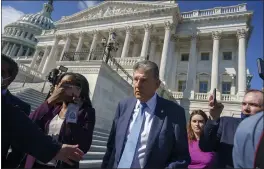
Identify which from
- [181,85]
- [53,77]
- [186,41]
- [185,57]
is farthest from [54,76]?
[186,41]

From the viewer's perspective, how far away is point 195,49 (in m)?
26.2

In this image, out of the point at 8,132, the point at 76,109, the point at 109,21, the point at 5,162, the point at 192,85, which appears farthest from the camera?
the point at 109,21

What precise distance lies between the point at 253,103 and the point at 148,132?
2.91 ft

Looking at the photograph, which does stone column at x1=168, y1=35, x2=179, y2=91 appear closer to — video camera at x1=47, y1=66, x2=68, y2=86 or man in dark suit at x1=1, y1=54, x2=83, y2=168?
video camera at x1=47, y1=66, x2=68, y2=86

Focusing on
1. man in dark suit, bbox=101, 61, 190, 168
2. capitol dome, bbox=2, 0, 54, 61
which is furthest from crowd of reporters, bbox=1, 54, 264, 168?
capitol dome, bbox=2, 0, 54, 61

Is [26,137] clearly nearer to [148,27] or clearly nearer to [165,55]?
[165,55]

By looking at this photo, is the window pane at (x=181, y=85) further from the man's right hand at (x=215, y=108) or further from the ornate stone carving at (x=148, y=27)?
the man's right hand at (x=215, y=108)

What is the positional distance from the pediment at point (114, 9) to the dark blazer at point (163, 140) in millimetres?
26166

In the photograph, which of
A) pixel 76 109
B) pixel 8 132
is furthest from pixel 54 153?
pixel 76 109

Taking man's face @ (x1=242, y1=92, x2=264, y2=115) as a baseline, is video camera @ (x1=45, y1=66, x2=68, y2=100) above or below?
above

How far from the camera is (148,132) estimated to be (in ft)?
5.98

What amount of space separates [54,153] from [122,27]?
28.7 m

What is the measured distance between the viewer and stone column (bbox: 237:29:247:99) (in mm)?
21250

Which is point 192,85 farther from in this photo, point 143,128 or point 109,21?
point 143,128
